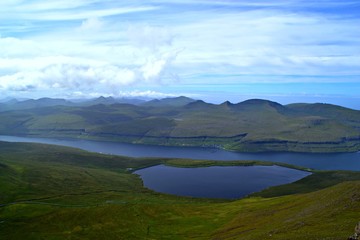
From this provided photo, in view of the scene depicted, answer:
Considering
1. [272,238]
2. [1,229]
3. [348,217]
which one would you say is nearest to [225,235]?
[272,238]

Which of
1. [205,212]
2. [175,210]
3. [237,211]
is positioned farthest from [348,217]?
[175,210]

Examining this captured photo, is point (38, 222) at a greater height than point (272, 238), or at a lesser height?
lesser

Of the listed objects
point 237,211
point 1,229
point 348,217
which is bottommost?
point 1,229

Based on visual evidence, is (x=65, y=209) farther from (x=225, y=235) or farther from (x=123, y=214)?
(x=225, y=235)

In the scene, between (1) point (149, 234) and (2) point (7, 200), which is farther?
(2) point (7, 200)

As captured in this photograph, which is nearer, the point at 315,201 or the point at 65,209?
the point at 315,201

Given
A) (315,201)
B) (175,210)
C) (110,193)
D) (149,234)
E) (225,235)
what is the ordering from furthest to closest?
(110,193), (175,210), (149,234), (315,201), (225,235)

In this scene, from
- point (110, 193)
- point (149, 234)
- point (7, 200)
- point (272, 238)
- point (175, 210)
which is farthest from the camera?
point (110, 193)

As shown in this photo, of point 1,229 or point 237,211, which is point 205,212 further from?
point 1,229

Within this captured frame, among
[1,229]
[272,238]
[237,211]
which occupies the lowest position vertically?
[1,229]
